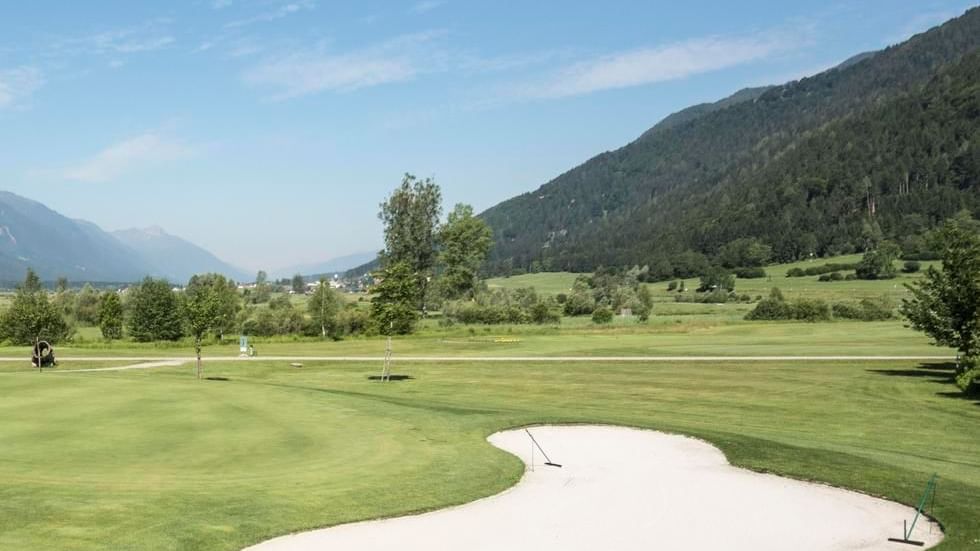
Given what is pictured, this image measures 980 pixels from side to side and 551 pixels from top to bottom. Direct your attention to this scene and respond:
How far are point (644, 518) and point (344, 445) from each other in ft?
30.2

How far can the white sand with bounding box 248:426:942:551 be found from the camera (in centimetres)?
1397

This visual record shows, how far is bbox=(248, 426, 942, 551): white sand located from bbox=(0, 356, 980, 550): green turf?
60 centimetres

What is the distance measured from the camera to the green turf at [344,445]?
47.3 ft

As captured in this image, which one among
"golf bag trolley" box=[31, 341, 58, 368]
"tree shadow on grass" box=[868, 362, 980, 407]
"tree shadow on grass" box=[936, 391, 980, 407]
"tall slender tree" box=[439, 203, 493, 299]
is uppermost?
"tall slender tree" box=[439, 203, 493, 299]

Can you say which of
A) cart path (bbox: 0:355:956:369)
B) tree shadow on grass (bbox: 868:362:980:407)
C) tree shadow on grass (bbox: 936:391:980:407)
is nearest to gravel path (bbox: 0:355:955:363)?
cart path (bbox: 0:355:956:369)

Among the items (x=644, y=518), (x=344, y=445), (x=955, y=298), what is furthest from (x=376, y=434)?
(x=955, y=298)

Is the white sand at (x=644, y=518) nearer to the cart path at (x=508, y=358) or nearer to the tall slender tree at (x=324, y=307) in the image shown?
the cart path at (x=508, y=358)

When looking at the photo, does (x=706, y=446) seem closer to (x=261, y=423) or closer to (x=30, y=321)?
(x=261, y=423)

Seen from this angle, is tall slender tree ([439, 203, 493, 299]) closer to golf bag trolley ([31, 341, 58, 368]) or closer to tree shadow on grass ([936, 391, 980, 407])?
golf bag trolley ([31, 341, 58, 368])

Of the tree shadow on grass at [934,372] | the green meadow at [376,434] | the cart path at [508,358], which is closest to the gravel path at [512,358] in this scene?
the cart path at [508,358]

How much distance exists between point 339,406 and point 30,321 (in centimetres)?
6124

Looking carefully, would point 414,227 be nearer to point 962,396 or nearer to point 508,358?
point 508,358

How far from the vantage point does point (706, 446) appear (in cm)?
2327

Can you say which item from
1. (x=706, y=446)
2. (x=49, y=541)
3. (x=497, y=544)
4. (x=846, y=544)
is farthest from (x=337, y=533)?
(x=706, y=446)
